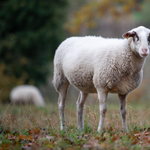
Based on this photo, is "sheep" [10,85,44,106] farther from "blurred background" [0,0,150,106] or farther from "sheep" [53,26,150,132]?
"sheep" [53,26,150,132]

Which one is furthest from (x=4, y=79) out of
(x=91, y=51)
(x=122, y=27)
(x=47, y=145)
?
(x=122, y=27)

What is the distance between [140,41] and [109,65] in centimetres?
68

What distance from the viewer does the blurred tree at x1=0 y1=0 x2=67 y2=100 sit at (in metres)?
13.2

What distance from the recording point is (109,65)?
4.27m

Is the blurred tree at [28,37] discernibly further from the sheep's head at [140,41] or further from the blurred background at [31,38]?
the sheep's head at [140,41]

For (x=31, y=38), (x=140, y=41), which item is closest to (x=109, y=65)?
(x=140, y=41)

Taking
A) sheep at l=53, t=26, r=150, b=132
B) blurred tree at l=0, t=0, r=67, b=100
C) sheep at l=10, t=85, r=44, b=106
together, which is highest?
blurred tree at l=0, t=0, r=67, b=100

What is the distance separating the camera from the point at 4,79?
13.1 metres

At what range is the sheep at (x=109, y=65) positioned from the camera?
13.5 feet

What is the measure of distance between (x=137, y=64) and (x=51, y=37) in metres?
9.81

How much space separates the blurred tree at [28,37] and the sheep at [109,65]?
8.64 meters

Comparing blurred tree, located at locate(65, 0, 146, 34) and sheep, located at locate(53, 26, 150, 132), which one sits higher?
blurred tree, located at locate(65, 0, 146, 34)

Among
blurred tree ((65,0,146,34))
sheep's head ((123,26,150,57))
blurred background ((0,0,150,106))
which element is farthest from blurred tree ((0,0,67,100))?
sheep's head ((123,26,150,57))

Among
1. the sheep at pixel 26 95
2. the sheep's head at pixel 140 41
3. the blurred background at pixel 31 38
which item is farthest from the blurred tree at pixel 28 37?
the sheep's head at pixel 140 41
